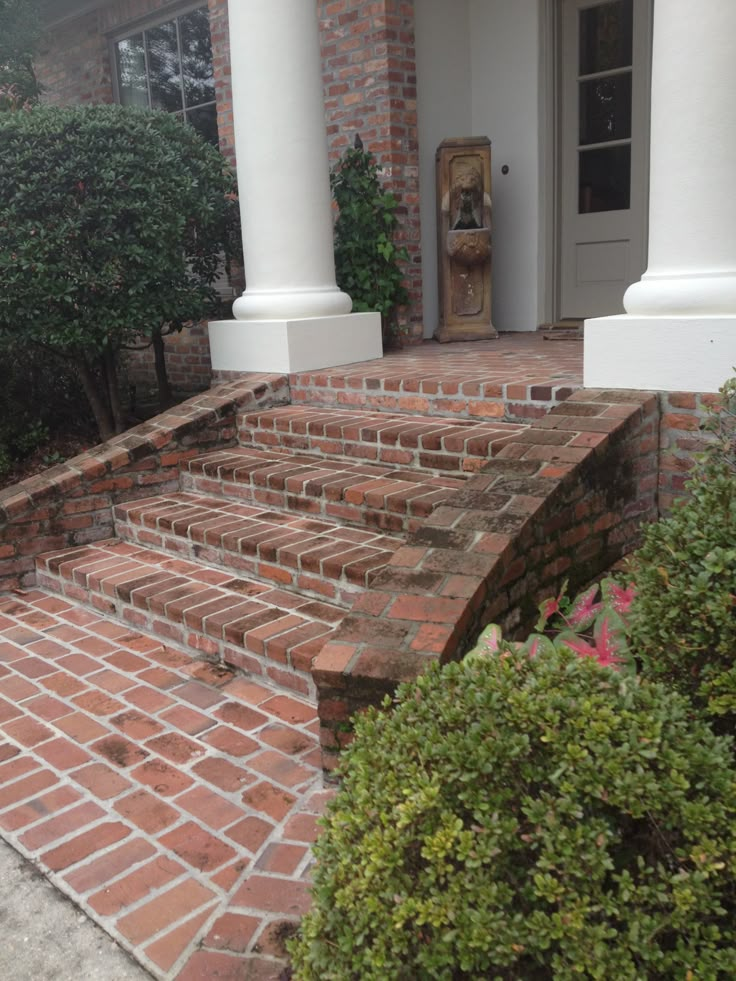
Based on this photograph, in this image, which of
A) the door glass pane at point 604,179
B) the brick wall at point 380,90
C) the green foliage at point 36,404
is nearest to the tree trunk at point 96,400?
the green foliage at point 36,404

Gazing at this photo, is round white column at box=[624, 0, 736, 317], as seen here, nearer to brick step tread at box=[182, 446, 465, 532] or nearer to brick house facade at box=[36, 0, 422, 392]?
brick step tread at box=[182, 446, 465, 532]

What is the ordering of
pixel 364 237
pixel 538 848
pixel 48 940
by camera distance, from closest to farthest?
pixel 538 848 < pixel 48 940 < pixel 364 237

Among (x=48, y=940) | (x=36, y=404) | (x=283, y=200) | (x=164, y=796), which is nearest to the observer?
(x=48, y=940)

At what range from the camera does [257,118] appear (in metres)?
5.22

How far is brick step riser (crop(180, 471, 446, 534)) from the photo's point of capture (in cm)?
360

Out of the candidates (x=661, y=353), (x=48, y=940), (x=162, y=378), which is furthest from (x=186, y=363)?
(x=48, y=940)

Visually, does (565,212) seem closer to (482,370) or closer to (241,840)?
(482,370)

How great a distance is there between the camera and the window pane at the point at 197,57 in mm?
7953

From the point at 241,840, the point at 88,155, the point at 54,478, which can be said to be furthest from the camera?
the point at 88,155

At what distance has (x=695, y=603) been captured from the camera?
172 cm

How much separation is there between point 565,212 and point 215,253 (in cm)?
279

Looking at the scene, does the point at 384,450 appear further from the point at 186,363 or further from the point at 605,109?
the point at 186,363

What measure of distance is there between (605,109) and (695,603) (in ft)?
19.3

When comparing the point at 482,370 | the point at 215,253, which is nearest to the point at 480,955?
the point at 482,370
